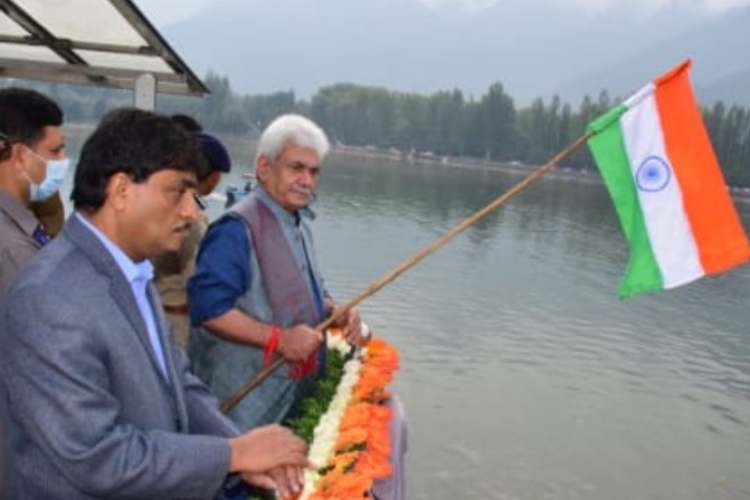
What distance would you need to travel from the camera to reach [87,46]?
4.95m

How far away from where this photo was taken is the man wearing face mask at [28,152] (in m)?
3.31

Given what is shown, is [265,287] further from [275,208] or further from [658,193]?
[658,193]

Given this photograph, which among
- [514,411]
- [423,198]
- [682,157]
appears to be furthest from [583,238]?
[682,157]

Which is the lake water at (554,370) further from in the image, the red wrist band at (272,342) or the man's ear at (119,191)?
the man's ear at (119,191)

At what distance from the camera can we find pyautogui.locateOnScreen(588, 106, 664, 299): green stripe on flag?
4.98m

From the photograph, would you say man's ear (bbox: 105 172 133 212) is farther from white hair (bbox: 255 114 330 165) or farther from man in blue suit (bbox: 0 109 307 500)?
white hair (bbox: 255 114 330 165)

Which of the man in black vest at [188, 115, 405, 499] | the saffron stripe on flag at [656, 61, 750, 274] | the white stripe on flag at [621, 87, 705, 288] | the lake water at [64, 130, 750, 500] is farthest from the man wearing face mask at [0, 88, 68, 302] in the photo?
the lake water at [64, 130, 750, 500]

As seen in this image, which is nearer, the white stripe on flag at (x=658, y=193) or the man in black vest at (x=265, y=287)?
the man in black vest at (x=265, y=287)

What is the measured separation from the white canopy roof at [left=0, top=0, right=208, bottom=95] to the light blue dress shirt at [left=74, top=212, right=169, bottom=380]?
2324 mm

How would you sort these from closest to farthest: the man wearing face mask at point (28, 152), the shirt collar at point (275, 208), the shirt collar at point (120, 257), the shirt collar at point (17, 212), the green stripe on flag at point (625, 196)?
1. the shirt collar at point (120, 257)
2. the shirt collar at point (17, 212)
3. the man wearing face mask at point (28, 152)
4. the shirt collar at point (275, 208)
5. the green stripe on flag at point (625, 196)

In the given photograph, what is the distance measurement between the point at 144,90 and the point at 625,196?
3340 millimetres

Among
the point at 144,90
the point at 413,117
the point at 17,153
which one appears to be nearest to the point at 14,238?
the point at 17,153

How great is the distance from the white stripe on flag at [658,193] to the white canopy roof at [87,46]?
116 inches

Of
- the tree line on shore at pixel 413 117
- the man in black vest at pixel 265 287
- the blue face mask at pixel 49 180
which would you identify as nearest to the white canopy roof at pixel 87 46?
the blue face mask at pixel 49 180
